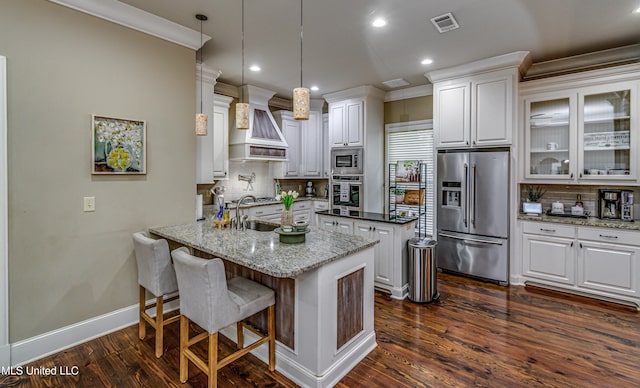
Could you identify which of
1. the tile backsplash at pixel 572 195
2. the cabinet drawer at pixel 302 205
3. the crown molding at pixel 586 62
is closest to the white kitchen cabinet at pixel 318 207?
the cabinet drawer at pixel 302 205

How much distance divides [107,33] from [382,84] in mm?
3720

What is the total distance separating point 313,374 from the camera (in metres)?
2.06

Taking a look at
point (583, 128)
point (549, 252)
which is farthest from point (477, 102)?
point (549, 252)

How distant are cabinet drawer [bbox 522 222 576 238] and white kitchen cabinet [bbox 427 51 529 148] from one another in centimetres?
104

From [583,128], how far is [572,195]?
0.86 m

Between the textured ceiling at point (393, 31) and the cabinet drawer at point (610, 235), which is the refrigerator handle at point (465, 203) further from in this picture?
the textured ceiling at point (393, 31)

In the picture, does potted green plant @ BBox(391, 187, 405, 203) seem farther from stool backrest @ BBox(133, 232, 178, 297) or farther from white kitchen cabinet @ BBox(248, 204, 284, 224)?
stool backrest @ BBox(133, 232, 178, 297)

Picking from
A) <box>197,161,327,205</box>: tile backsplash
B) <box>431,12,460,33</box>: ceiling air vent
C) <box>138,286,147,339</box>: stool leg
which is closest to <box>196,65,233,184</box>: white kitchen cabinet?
<box>197,161,327,205</box>: tile backsplash

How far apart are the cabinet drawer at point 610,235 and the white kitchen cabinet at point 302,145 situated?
4.17 meters

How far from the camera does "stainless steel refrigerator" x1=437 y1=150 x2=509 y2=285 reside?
3949mm

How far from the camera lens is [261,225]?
328 centimetres

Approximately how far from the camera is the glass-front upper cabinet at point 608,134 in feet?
11.5

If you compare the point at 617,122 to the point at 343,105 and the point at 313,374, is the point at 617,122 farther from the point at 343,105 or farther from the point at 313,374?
the point at 313,374

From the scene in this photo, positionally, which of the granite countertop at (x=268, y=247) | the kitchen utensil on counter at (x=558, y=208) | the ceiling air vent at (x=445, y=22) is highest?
the ceiling air vent at (x=445, y=22)
